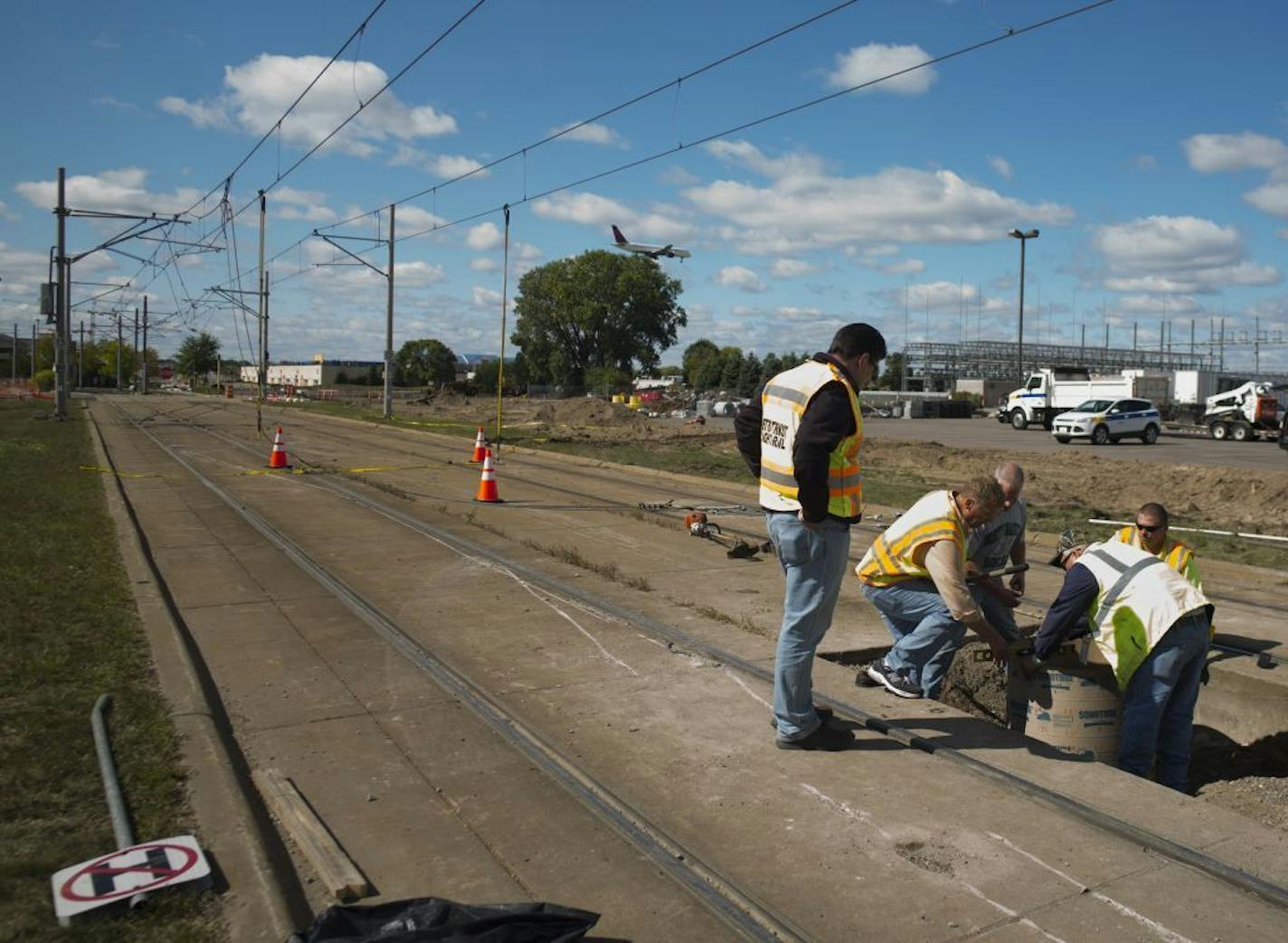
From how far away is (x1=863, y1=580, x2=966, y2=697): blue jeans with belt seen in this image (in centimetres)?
578

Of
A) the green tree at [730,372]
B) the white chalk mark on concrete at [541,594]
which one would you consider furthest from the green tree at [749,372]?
the white chalk mark on concrete at [541,594]

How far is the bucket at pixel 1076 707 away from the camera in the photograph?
567 centimetres

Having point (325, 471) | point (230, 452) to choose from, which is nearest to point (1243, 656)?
point (325, 471)

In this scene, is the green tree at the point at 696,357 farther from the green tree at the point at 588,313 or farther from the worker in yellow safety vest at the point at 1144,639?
the worker in yellow safety vest at the point at 1144,639

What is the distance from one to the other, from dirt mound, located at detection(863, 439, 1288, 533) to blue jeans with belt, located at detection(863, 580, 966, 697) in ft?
35.9

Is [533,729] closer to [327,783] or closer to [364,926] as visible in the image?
[327,783]

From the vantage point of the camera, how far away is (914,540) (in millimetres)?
5832

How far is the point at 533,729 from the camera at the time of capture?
541 centimetres

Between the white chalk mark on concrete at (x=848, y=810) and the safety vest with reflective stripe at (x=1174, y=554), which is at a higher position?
the safety vest with reflective stripe at (x=1174, y=554)

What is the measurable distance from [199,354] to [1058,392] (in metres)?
115

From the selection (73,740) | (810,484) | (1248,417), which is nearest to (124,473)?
(73,740)

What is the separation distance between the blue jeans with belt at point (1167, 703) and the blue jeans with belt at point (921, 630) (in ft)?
3.09

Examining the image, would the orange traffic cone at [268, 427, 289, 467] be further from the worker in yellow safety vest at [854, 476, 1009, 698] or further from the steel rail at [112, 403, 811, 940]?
the worker in yellow safety vest at [854, 476, 1009, 698]

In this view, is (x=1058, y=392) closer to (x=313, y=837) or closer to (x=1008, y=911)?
(x=1008, y=911)
